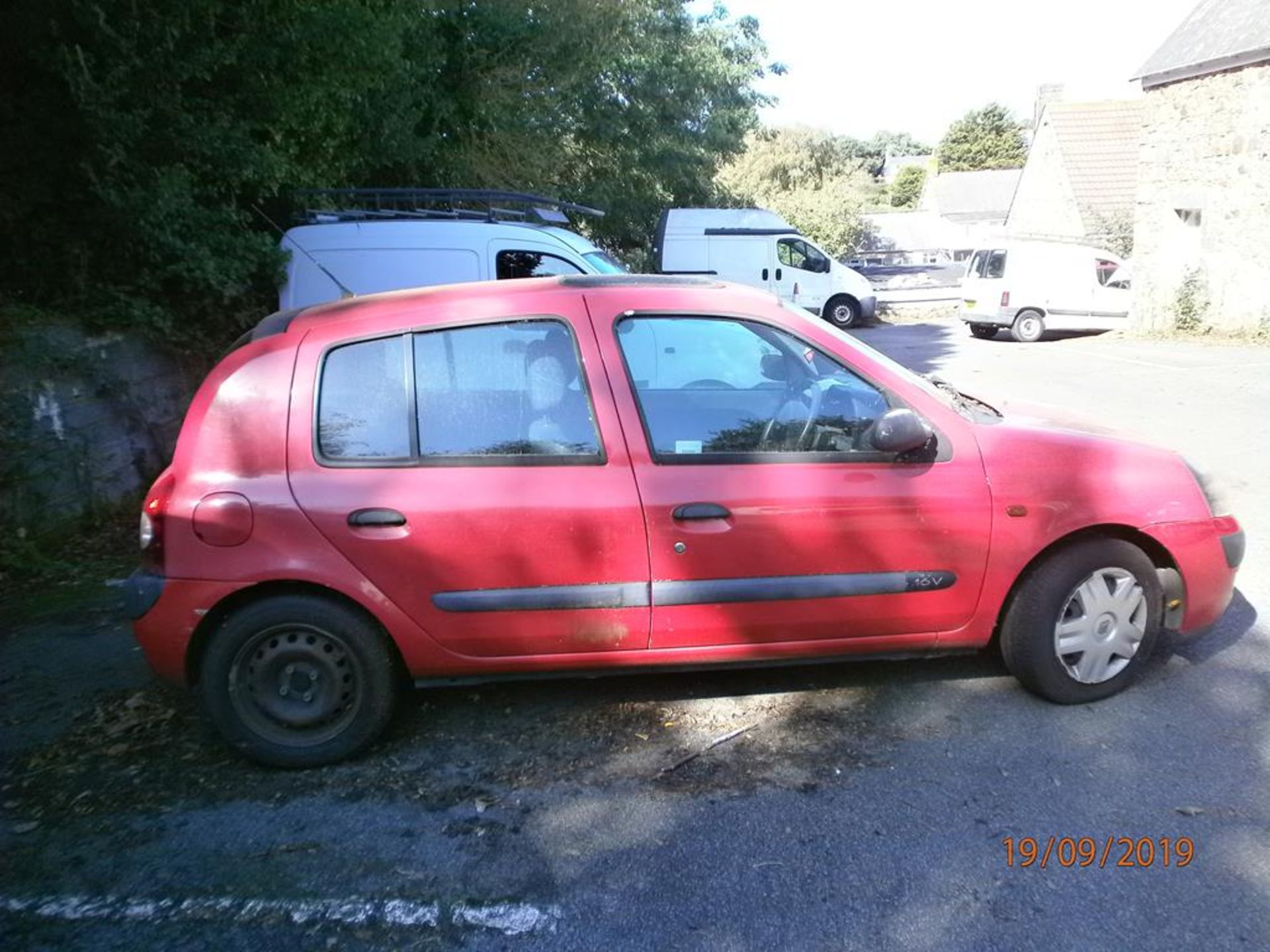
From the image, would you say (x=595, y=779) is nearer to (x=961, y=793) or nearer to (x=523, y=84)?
(x=961, y=793)

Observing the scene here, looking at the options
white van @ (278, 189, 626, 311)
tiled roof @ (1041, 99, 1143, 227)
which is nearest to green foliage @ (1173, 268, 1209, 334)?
tiled roof @ (1041, 99, 1143, 227)

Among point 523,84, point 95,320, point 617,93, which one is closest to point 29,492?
point 95,320

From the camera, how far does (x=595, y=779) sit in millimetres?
3377

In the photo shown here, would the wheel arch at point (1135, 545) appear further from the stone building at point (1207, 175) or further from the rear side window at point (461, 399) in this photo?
the stone building at point (1207, 175)

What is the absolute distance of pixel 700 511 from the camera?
338cm

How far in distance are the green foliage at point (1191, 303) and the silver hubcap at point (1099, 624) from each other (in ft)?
51.1

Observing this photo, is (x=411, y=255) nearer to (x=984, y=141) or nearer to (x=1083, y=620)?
(x=1083, y=620)

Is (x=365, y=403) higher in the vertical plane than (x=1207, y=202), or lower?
lower

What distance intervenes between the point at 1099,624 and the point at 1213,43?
16.8 meters

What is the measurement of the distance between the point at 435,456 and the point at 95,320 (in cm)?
465

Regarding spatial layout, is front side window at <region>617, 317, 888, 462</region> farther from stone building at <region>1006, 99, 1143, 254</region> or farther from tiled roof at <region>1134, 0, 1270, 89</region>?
stone building at <region>1006, 99, 1143, 254</region>

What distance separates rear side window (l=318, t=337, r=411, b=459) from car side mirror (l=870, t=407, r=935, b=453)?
5.51 feet

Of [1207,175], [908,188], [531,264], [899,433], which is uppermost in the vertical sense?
[908,188]

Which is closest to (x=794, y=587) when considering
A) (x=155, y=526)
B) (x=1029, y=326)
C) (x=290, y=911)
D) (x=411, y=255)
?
(x=290, y=911)
